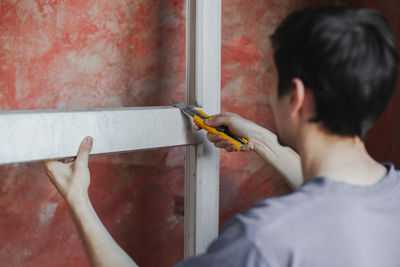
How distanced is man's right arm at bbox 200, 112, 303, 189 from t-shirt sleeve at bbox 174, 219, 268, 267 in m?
0.50

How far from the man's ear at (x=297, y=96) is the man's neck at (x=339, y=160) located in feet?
0.19

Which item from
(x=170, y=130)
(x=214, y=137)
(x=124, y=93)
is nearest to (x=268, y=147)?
(x=214, y=137)

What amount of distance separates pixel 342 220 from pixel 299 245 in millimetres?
81

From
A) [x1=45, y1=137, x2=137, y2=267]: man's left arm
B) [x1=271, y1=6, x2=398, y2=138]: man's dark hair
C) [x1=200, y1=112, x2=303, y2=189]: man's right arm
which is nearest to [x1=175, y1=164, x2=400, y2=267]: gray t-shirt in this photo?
[x1=271, y1=6, x2=398, y2=138]: man's dark hair

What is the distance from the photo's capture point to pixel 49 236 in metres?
1.25

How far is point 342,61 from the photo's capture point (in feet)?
2.24

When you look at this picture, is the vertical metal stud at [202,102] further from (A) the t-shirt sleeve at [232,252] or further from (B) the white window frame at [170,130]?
(A) the t-shirt sleeve at [232,252]

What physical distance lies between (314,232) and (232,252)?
0.13 m

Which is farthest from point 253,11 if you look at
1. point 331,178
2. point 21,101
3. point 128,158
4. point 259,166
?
point 331,178

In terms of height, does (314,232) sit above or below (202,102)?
below

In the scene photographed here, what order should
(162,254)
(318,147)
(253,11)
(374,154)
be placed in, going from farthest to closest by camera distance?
1. (374,154)
2. (253,11)
3. (162,254)
4. (318,147)

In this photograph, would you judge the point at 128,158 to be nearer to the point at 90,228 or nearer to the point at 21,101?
the point at 21,101

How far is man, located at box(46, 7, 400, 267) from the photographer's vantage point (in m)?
0.67

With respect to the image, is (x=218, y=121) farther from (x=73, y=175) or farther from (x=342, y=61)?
(x=342, y=61)
